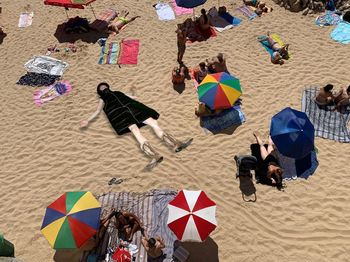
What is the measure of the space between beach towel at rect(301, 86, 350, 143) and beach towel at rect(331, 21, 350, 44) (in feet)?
11.2

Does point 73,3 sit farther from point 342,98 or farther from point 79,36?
point 342,98

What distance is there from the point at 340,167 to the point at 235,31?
7122 mm

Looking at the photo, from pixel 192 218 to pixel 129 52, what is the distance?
8.29 metres

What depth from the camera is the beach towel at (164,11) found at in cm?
1458

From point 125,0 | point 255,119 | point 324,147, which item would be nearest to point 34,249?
point 255,119

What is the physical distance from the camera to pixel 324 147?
9.67m

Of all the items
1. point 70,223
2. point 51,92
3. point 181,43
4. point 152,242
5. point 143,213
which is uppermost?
point 181,43

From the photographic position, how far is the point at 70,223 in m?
6.99

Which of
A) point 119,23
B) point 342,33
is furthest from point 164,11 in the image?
point 342,33

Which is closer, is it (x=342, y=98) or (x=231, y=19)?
(x=342, y=98)

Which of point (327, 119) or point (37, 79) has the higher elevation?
point (327, 119)

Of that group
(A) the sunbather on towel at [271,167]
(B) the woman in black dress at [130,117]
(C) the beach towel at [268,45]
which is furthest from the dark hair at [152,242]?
(C) the beach towel at [268,45]

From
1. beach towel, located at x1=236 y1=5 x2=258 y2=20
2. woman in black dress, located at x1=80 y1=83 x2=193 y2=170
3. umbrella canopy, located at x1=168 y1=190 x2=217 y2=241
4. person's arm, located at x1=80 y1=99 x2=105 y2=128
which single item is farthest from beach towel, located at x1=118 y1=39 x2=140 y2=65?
umbrella canopy, located at x1=168 y1=190 x2=217 y2=241

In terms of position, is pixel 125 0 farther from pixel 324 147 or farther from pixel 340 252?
pixel 340 252
